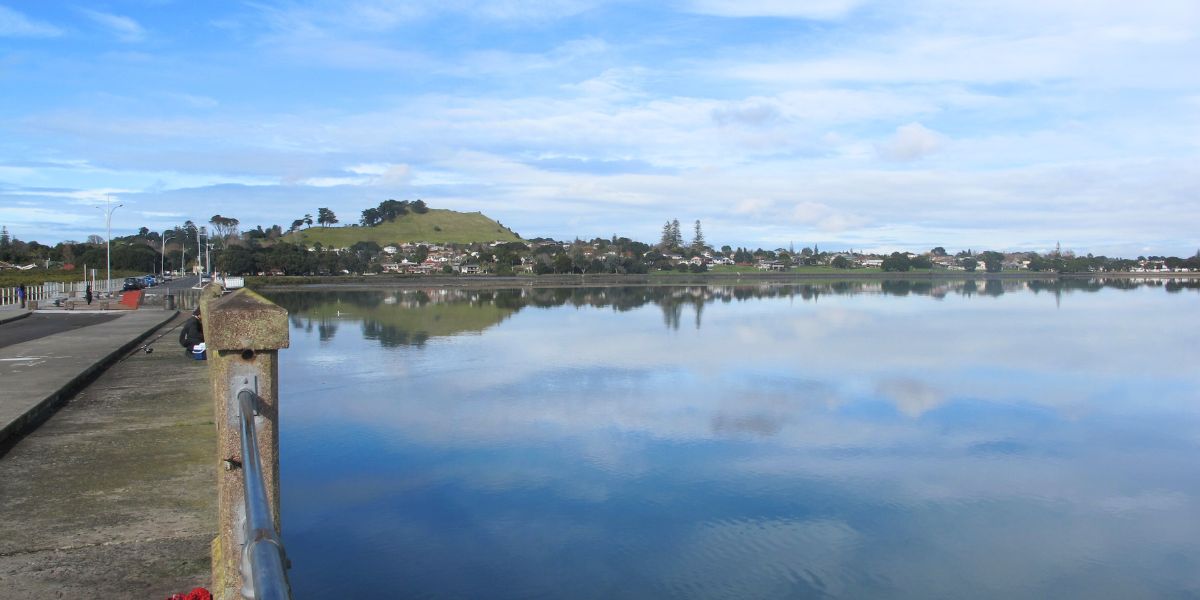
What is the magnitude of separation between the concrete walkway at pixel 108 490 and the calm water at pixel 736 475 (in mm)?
1453

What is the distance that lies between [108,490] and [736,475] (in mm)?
7621

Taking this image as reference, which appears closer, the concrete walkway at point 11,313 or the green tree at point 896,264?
the concrete walkway at point 11,313

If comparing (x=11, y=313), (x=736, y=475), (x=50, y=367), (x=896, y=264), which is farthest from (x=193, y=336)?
(x=896, y=264)

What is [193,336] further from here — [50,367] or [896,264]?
[896,264]

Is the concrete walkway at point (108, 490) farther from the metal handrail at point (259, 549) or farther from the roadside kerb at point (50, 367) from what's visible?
the metal handrail at point (259, 549)

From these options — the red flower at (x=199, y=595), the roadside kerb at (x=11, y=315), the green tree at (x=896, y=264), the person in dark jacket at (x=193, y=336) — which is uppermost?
the green tree at (x=896, y=264)

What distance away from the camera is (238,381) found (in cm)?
349

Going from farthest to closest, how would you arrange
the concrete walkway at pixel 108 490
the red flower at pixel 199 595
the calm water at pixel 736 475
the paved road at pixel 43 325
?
the paved road at pixel 43 325, the calm water at pixel 736 475, the concrete walkway at pixel 108 490, the red flower at pixel 199 595

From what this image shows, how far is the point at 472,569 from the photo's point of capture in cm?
888

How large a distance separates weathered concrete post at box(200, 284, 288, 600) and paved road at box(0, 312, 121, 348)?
18908 mm

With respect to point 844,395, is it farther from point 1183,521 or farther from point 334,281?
point 334,281

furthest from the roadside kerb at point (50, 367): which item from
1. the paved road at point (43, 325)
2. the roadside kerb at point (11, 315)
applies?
the roadside kerb at point (11, 315)

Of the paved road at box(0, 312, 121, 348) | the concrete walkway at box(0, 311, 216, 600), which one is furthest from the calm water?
the paved road at box(0, 312, 121, 348)

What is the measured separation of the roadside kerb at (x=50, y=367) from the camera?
10.2m
